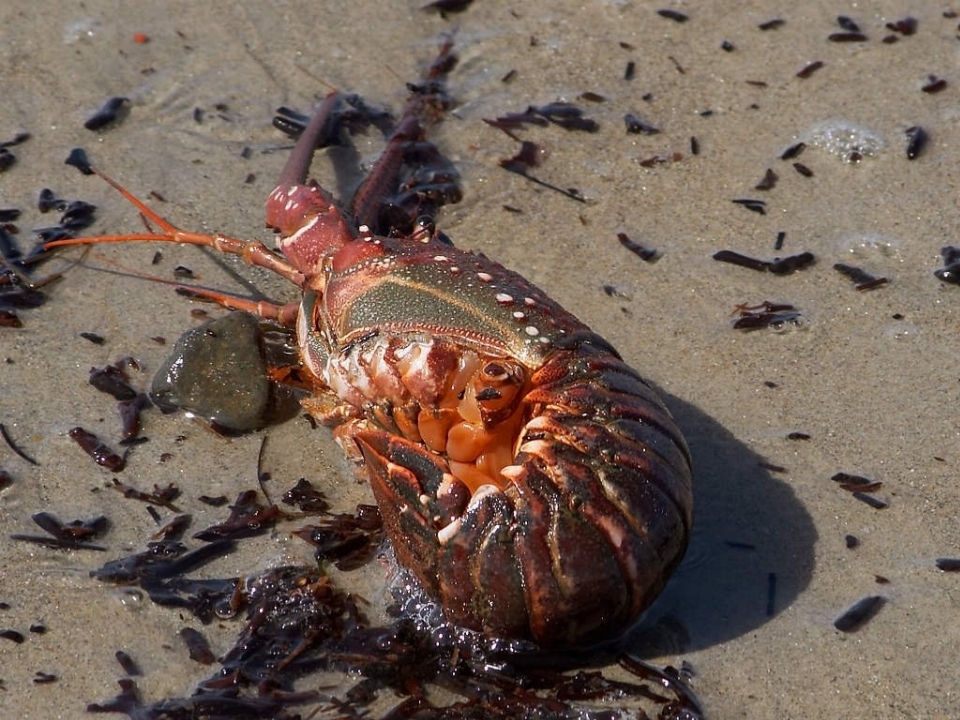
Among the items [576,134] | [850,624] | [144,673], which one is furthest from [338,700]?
[576,134]

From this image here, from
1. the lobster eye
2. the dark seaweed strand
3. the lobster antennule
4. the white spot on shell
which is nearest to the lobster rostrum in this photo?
the white spot on shell

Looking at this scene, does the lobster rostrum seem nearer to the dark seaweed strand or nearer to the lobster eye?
the lobster eye

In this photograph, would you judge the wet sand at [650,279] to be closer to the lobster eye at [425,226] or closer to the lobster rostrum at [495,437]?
the lobster eye at [425,226]

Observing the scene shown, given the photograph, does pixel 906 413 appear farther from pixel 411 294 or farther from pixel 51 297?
pixel 51 297

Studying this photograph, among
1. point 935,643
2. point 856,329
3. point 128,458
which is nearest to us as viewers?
point 935,643

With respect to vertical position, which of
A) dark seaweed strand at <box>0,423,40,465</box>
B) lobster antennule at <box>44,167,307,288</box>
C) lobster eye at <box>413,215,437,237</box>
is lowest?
dark seaweed strand at <box>0,423,40,465</box>

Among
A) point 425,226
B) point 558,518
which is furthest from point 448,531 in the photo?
point 425,226

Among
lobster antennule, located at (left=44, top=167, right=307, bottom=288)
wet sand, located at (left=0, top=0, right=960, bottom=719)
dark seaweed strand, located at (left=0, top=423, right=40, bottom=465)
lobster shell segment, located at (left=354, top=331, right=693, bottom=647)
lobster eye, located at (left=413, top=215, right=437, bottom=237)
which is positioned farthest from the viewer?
lobster eye, located at (left=413, top=215, right=437, bottom=237)

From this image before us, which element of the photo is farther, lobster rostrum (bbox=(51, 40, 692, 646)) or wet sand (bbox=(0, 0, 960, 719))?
wet sand (bbox=(0, 0, 960, 719))
